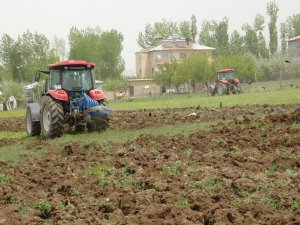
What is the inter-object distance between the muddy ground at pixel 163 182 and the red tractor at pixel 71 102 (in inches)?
134

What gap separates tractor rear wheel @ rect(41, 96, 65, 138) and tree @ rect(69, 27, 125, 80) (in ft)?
247

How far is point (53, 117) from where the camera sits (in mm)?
16641

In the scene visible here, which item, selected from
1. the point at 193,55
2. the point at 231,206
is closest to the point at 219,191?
the point at 231,206

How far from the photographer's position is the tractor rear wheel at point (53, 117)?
16688mm

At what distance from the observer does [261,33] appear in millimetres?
101562

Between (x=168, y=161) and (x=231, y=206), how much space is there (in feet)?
12.4

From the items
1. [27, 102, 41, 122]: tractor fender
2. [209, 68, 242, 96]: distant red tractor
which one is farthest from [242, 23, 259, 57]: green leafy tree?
[27, 102, 41, 122]: tractor fender

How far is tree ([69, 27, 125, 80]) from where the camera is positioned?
3640 inches

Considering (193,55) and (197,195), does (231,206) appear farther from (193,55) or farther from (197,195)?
(193,55)

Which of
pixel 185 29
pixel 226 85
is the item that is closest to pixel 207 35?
pixel 185 29

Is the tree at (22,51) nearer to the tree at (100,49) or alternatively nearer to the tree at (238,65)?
the tree at (100,49)

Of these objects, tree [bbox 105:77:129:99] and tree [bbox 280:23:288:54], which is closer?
tree [bbox 105:77:129:99]

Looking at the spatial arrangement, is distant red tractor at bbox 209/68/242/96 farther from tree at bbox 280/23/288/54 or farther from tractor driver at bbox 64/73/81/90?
tree at bbox 280/23/288/54

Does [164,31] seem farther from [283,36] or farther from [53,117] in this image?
[53,117]
